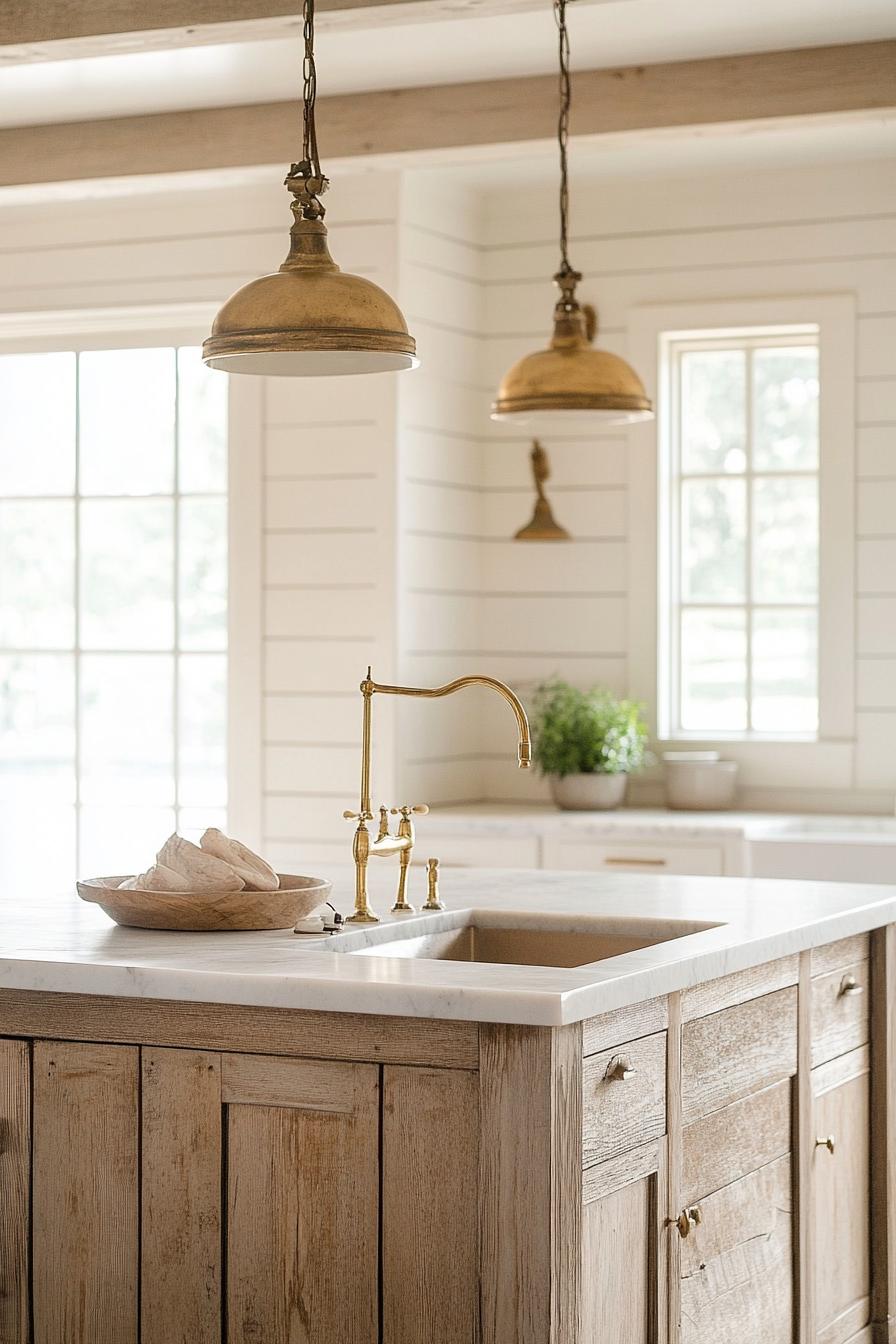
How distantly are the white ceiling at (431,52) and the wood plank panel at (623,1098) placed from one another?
7.52ft

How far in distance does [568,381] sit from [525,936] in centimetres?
104

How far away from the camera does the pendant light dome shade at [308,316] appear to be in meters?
2.56

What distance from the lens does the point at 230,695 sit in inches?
210

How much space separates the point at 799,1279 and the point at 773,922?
2.00ft

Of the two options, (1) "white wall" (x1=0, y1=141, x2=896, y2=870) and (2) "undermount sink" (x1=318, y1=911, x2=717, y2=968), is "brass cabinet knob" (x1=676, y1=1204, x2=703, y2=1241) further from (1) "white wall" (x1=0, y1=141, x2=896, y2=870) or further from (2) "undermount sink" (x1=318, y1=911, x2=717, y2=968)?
(1) "white wall" (x1=0, y1=141, x2=896, y2=870)

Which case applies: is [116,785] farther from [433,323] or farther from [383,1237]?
[383,1237]

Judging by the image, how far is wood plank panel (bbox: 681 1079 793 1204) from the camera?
257 cm

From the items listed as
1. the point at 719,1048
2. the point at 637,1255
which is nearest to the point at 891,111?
the point at 719,1048

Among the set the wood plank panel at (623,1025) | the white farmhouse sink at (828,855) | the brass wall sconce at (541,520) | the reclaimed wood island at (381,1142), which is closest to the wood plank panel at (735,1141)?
the reclaimed wood island at (381,1142)

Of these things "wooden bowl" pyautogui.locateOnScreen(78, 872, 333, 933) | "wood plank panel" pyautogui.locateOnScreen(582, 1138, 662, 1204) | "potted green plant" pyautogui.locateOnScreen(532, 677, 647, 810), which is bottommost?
"wood plank panel" pyautogui.locateOnScreen(582, 1138, 662, 1204)

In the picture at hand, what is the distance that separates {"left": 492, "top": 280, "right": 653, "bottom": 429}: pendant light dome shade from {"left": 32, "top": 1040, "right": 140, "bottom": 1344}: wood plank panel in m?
1.48

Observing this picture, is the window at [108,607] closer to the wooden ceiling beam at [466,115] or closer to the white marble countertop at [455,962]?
the wooden ceiling beam at [466,115]

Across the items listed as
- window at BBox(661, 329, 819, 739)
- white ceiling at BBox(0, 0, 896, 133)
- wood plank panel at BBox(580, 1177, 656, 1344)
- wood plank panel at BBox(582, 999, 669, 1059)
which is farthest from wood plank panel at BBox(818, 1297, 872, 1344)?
white ceiling at BBox(0, 0, 896, 133)

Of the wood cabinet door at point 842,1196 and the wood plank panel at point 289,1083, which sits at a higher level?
the wood plank panel at point 289,1083
